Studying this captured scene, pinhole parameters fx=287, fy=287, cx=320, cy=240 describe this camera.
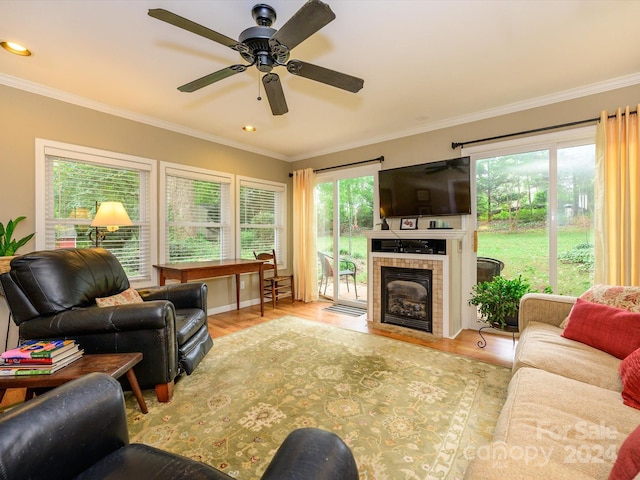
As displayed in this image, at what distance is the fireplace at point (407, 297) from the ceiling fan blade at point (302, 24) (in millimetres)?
2654

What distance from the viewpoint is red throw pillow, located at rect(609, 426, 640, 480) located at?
0.67m

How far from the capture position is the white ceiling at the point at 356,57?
180 centimetres

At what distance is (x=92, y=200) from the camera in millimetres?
3107

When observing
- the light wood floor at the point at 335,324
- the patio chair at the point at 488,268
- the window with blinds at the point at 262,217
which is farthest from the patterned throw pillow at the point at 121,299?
the patio chair at the point at 488,268

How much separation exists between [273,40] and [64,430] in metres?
1.85

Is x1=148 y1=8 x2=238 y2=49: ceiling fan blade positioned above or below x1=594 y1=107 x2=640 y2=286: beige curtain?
above

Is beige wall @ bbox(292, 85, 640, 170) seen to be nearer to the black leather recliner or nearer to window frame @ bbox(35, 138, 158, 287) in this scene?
window frame @ bbox(35, 138, 158, 287)

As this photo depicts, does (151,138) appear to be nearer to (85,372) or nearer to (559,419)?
(85,372)

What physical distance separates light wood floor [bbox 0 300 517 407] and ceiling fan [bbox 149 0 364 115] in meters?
2.52

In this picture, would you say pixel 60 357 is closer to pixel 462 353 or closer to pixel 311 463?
pixel 311 463

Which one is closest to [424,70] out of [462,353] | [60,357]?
[462,353]

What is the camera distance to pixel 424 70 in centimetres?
246

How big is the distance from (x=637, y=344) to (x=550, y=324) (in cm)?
61

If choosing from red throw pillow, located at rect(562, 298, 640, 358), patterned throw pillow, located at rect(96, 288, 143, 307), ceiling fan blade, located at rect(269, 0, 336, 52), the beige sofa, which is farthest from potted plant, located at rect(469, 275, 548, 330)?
patterned throw pillow, located at rect(96, 288, 143, 307)
